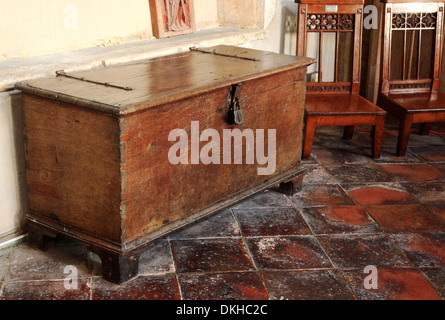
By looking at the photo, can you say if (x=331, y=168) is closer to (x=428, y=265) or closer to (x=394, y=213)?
(x=394, y=213)

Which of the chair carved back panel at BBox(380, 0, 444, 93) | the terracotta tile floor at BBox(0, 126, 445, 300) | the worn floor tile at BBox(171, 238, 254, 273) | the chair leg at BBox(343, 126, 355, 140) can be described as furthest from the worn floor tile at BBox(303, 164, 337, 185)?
the worn floor tile at BBox(171, 238, 254, 273)

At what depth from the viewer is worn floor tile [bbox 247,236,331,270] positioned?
108 inches

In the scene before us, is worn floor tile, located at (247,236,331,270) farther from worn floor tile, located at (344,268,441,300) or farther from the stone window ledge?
the stone window ledge

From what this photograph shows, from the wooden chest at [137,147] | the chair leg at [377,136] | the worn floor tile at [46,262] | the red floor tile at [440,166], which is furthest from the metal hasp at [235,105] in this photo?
the red floor tile at [440,166]

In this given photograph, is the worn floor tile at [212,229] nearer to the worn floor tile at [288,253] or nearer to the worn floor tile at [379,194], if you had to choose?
the worn floor tile at [288,253]

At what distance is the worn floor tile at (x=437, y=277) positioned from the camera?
8.45 feet

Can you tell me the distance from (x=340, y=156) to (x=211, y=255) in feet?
5.70

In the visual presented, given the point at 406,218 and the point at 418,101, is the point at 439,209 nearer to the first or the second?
the point at 406,218

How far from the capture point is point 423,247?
295 centimetres

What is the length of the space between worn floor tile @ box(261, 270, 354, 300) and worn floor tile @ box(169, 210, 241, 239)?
1.43 feet

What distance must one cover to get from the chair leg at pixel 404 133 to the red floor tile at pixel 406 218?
83 cm

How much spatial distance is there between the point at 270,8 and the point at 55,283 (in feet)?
8.69

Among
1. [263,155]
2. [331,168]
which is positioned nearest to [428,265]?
[263,155]

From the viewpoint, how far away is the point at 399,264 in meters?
2.78
